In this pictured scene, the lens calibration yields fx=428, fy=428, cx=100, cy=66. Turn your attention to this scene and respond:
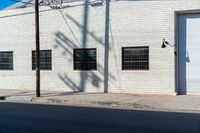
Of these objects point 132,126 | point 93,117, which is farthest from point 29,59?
point 132,126

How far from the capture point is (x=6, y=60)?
27.2m

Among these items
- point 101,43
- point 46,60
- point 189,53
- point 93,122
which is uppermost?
point 101,43

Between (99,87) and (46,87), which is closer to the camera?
(99,87)

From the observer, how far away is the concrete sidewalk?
17.6 metres

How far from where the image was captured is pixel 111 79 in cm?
2267

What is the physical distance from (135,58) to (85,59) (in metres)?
3.18

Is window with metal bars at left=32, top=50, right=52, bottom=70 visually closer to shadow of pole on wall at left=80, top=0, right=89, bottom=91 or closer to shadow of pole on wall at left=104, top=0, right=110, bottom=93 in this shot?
shadow of pole on wall at left=80, top=0, right=89, bottom=91

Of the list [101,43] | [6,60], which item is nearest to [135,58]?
[101,43]

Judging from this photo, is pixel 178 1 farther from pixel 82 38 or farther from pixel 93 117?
pixel 93 117

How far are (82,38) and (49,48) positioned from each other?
2431mm

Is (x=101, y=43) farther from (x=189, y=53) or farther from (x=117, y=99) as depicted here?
(x=189, y=53)

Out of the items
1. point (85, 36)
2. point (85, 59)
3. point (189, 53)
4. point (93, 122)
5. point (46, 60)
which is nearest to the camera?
point (93, 122)

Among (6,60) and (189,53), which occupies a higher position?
(189,53)

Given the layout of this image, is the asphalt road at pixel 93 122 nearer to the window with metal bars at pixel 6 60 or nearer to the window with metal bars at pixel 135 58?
the window with metal bars at pixel 135 58
